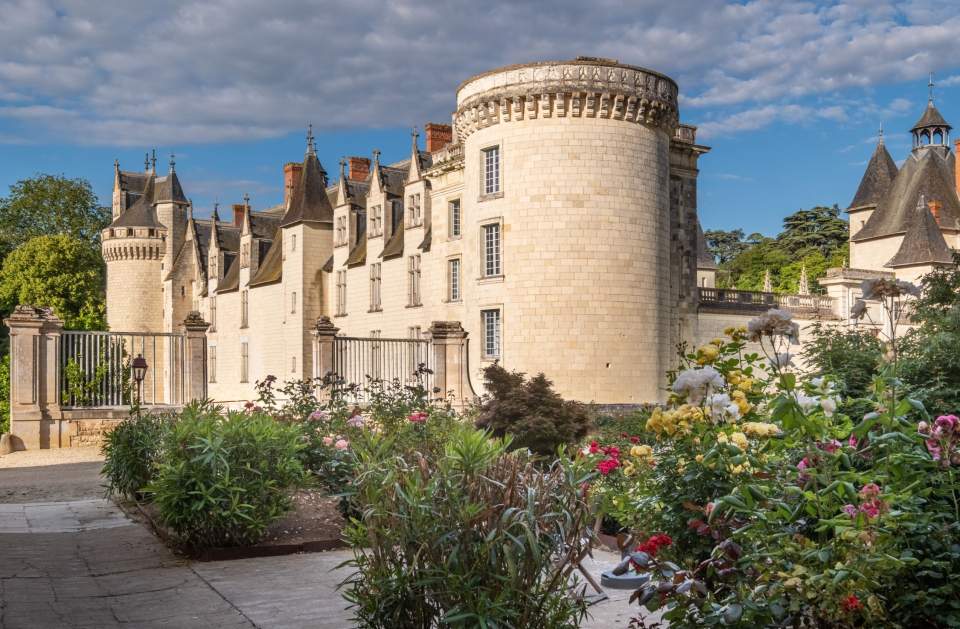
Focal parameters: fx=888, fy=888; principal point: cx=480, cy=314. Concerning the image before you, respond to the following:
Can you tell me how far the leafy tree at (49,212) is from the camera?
47781 mm

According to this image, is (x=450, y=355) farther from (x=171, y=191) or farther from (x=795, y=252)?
(x=795, y=252)

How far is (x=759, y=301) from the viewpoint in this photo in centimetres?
2773

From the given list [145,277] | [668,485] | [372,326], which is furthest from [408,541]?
[145,277]

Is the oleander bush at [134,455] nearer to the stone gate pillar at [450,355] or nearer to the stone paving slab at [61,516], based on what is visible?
the stone paving slab at [61,516]

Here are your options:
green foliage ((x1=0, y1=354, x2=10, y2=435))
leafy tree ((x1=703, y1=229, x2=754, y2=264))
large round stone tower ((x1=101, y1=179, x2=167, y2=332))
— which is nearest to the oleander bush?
green foliage ((x1=0, y1=354, x2=10, y2=435))

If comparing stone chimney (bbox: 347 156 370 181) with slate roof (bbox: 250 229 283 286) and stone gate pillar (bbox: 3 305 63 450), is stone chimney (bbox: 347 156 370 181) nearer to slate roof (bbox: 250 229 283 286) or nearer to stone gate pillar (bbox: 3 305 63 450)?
slate roof (bbox: 250 229 283 286)

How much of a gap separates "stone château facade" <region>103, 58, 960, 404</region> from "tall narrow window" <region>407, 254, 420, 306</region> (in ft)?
0.17

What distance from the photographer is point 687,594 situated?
3.92 meters

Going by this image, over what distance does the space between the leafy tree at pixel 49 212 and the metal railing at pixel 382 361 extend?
26383 mm

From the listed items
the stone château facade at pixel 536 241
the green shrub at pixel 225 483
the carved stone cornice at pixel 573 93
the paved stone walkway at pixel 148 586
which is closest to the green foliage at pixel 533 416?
the paved stone walkway at pixel 148 586

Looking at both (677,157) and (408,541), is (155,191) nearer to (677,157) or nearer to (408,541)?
(677,157)

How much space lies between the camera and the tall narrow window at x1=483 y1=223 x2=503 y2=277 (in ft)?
70.9

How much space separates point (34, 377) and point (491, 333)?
398 inches

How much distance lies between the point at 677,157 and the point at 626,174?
5.58 metres
